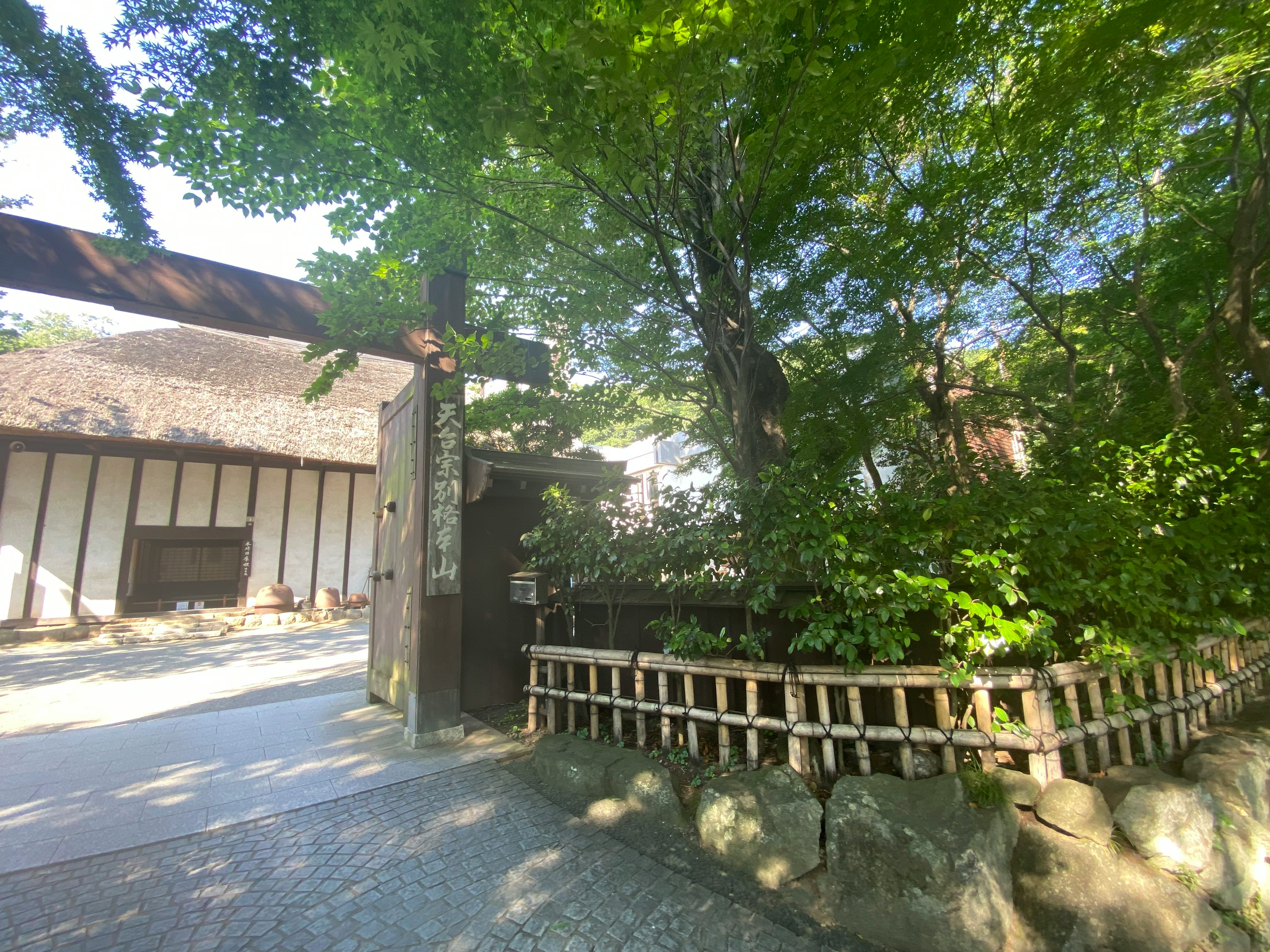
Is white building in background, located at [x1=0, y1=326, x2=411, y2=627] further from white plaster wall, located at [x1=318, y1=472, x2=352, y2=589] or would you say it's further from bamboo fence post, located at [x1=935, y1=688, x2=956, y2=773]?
bamboo fence post, located at [x1=935, y1=688, x2=956, y2=773]

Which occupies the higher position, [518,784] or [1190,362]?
[1190,362]

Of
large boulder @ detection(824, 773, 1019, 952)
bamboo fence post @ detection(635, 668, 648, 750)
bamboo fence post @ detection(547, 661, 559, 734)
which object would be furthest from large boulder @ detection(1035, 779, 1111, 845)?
bamboo fence post @ detection(547, 661, 559, 734)

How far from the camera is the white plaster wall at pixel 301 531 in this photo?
13.5 metres

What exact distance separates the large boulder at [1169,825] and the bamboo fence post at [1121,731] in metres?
0.37

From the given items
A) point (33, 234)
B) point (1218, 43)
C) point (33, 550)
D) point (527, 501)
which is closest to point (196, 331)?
point (33, 550)

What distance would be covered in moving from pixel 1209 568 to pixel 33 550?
16838mm

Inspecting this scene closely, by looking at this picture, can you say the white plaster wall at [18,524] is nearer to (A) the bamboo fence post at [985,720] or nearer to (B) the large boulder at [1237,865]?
(A) the bamboo fence post at [985,720]

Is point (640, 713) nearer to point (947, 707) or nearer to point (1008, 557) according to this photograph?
point (947, 707)

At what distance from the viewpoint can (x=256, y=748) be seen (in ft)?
14.3

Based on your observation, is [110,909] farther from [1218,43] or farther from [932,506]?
[1218,43]

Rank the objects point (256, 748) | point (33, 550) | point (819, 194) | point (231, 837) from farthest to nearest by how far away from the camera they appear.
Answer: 1. point (33, 550)
2. point (819, 194)
3. point (256, 748)
4. point (231, 837)

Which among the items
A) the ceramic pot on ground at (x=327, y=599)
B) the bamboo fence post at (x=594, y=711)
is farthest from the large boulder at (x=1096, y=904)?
the ceramic pot on ground at (x=327, y=599)

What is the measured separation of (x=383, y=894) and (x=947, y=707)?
8.78 ft

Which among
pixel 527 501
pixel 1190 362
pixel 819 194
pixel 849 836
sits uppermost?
pixel 819 194
